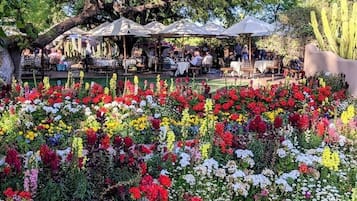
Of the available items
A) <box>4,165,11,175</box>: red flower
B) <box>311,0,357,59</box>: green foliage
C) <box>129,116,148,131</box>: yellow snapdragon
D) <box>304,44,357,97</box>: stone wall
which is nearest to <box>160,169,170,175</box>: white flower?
<box>4,165,11,175</box>: red flower

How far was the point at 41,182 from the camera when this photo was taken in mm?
3492

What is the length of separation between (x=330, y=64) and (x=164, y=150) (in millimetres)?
8748

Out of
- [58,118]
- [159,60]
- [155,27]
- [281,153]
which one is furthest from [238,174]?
[159,60]

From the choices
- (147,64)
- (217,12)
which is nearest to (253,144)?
(147,64)

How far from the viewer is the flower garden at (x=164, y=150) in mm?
3430

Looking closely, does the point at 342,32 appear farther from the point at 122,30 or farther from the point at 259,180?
the point at 259,180

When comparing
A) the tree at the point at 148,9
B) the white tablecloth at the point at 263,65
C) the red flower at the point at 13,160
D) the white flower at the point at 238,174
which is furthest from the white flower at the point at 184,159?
the white tablecloth at the point at 263,65

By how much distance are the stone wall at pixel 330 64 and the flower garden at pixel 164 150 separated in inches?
162

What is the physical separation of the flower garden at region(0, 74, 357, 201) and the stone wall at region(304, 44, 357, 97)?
4.12m

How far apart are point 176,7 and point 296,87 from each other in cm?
1629

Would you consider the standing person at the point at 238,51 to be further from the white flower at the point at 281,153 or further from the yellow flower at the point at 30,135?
the white flower at the point at 281,153

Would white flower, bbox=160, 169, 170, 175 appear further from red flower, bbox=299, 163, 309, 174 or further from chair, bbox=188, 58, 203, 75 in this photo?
chair, bbox=188, 58, 203, 75

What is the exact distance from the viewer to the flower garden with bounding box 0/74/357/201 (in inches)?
135

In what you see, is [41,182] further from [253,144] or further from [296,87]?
[296,87]
